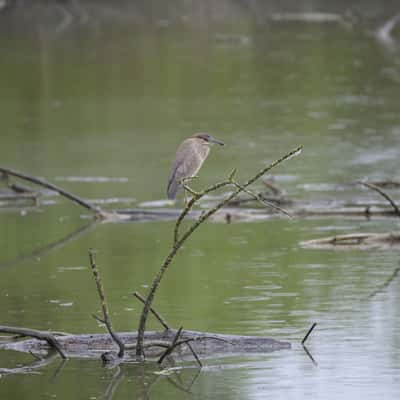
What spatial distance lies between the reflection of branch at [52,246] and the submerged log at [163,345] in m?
3.30

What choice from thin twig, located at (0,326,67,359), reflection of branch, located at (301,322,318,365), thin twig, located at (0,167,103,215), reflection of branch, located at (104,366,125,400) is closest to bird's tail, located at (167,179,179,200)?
thin twig, located at (0,167,103,215)

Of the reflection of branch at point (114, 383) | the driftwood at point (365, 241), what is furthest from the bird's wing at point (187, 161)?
the reflection of branch at point (114, 383)

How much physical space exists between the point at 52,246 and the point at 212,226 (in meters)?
1.49

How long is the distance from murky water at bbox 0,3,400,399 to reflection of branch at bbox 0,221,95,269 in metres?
0.03

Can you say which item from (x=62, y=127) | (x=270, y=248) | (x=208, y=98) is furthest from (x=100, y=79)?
(x=270, y=248)

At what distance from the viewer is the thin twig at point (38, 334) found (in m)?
7.95

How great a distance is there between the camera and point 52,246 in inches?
485

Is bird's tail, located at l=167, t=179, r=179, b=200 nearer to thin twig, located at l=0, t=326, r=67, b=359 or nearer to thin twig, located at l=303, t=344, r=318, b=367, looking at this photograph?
thin twig, located at l=303, t=344, r=318, b=367

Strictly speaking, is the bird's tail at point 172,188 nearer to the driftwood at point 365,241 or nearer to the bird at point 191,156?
the bird at point 191,156

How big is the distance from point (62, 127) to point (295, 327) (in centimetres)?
1201

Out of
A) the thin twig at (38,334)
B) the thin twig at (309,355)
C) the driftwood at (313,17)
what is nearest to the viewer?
the thin twig at (38,334)

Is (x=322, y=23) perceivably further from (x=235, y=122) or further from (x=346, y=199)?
(x=346, y=199)

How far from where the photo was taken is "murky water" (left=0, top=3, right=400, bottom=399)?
7.99m

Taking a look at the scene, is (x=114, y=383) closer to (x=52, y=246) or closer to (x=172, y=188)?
(x=172, y=188)
